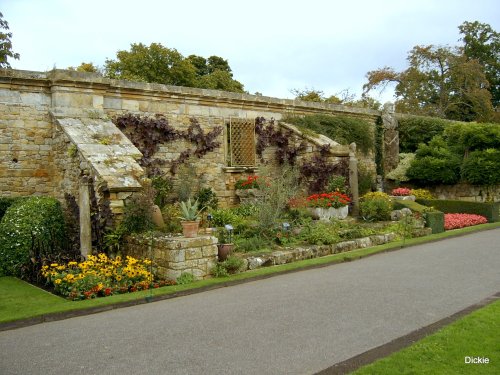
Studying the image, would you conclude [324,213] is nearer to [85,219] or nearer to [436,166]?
[85,219]

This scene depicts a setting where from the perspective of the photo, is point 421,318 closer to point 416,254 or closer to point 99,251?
point 416,254

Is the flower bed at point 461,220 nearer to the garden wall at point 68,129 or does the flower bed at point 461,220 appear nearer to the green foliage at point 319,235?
the green foliage at point 319,235

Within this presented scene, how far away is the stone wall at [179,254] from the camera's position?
670 cm

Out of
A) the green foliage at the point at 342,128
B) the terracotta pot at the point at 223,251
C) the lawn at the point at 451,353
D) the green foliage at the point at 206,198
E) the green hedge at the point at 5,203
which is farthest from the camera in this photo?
the green foliage at the point at 342,128

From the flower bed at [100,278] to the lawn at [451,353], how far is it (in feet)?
12.6

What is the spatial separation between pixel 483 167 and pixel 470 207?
6.53 ft

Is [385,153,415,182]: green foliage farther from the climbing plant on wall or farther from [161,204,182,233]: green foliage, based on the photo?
[161,204,182,233]: green foliage

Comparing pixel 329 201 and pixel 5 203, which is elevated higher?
pixel 5 203

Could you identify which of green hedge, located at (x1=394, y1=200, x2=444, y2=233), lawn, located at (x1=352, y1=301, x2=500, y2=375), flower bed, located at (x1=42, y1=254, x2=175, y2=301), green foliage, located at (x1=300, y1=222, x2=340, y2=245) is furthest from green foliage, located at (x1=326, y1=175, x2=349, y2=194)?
lawn, located at (x1=352, y1=301, x2=500, y2=375)

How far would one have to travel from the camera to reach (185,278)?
22.0 feet

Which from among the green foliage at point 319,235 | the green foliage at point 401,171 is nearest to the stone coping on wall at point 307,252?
the green foliage at point 319,235

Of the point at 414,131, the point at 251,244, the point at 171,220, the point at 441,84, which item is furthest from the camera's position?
the point at 441,84

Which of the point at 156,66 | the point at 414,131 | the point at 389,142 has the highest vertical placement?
the point at 156,66

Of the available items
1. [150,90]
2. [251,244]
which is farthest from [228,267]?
[150,90]
